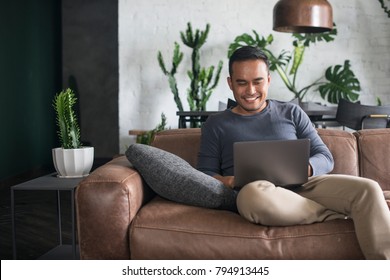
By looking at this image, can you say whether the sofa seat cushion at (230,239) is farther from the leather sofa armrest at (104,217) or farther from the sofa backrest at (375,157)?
the sofa backrest at (375,157)

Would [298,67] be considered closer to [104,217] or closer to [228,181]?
[228,181]

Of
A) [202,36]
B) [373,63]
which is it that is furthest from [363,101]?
[202,36]

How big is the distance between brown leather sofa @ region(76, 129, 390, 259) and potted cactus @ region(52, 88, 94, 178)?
432 millimetres

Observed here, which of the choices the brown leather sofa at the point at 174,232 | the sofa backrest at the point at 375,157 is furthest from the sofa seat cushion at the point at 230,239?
the sofa backrest at the point at 375,157

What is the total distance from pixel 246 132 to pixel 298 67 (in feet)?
13.5

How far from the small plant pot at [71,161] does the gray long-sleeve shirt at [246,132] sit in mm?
549

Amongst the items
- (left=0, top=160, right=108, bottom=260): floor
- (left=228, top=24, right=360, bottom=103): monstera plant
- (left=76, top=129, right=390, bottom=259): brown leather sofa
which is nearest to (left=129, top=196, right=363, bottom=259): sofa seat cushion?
(left=76, top=129, right=390, bottom=259): brown leather sofa

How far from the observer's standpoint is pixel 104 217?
2088 mm

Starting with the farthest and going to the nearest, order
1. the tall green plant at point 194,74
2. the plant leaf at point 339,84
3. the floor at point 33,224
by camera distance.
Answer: the plant leaf at point 339,84, the tall green plant at point 194,74, the floor at point 33,224

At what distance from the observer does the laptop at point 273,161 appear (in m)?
2.08

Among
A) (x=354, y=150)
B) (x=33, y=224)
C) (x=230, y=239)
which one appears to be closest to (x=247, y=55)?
(x=354, y=150)

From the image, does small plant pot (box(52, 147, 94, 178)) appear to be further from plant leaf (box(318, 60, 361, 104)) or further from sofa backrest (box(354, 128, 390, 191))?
plant leaf (box(318, 60, 361, 104))

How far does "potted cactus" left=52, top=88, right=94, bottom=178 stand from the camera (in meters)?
2.66

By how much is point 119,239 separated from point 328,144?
1.14 metres
